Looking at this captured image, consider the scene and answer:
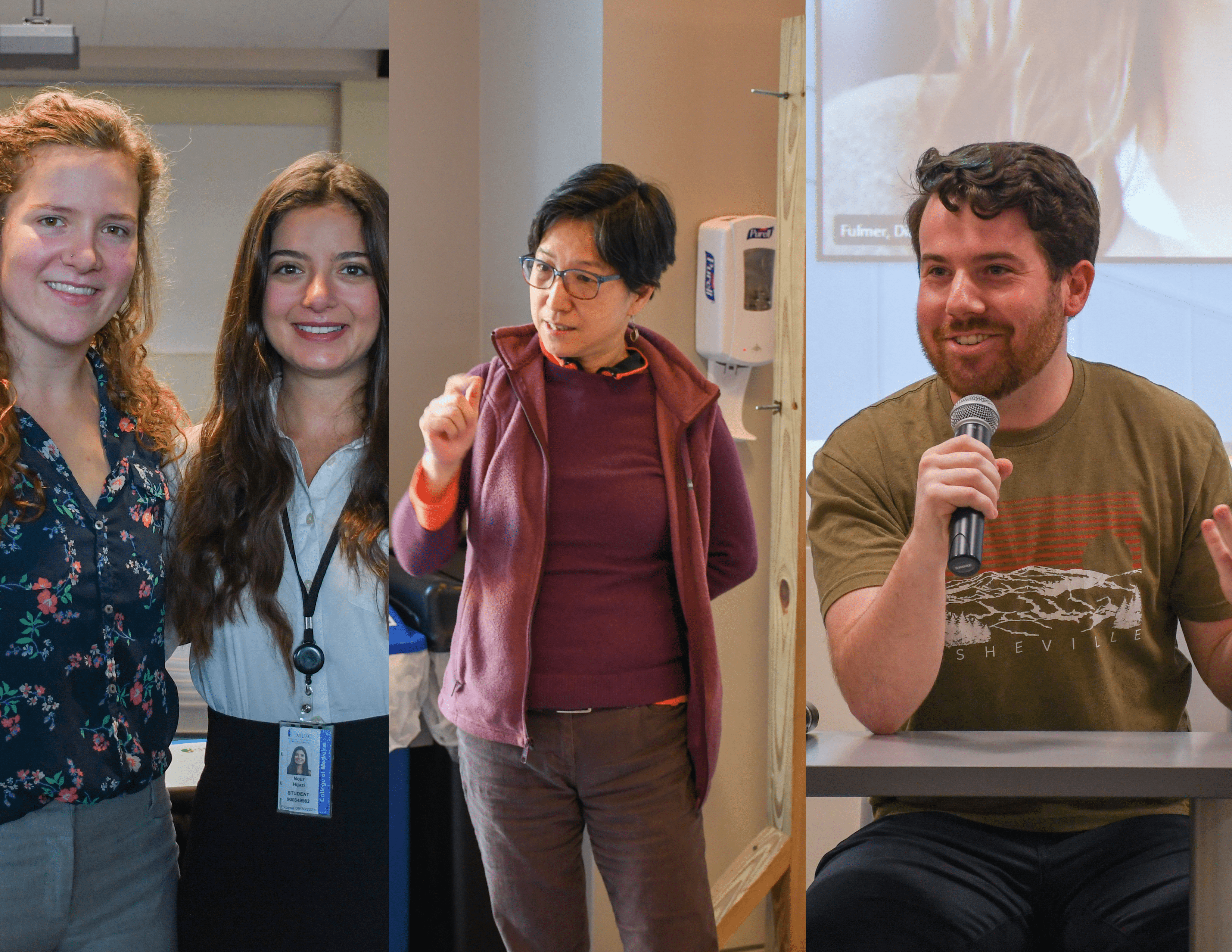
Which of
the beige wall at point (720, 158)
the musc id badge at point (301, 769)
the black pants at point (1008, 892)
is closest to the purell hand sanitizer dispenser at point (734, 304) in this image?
the beige wall at point (720, 158)

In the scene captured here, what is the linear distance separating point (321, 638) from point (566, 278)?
49 cm

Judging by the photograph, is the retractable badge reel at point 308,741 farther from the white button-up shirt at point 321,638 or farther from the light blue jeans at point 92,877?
the light blue jeans at point 92,877

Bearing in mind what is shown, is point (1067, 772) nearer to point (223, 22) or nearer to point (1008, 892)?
point (1008, 892)

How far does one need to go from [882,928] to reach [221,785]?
1052 mm

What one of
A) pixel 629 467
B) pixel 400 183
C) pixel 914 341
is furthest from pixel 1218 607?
pixel 400 183

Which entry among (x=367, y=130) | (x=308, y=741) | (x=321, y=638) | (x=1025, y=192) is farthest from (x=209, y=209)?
(x=1025, y=192)

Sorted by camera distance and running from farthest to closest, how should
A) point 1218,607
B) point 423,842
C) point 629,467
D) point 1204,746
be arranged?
point 1218,607 < point 1204,746 < point 423,842 < point 629,467

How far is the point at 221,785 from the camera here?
1.13 meters

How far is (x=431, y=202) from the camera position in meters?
1.10

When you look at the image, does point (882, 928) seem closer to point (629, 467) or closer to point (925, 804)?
point (925, 804)

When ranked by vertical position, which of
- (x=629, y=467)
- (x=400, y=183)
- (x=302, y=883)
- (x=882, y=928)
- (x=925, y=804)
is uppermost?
(x=400, y=183)

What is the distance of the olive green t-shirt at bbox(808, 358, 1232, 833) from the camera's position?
62.8 inches

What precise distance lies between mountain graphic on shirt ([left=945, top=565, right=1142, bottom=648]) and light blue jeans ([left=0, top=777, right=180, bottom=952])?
1174 millimetres

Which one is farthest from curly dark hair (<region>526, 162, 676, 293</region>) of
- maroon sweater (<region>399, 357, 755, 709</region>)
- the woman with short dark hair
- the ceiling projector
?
the ceiling projector
